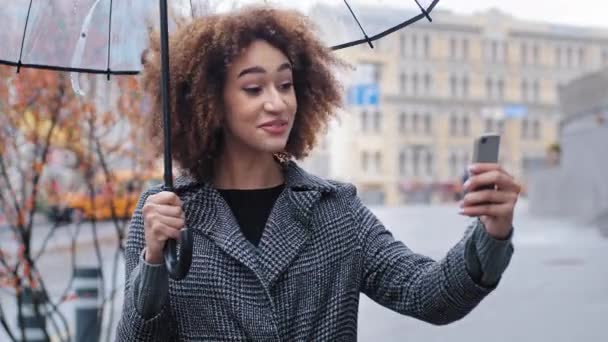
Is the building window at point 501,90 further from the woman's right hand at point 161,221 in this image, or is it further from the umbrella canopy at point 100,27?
the woman's right hand at point 161,221

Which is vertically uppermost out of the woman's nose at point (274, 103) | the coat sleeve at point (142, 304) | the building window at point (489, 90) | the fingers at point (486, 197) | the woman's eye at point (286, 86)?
the building window at point (489, 90)

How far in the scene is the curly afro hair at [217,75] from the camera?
2.14m

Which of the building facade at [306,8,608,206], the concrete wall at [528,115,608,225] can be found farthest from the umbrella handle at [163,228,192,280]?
the building facade at [306,8,608,206]

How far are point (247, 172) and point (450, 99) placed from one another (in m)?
58.5

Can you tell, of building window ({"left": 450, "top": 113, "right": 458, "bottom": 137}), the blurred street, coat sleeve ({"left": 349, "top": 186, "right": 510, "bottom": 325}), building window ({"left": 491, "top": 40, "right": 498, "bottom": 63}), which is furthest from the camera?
building window ({"left": 491, "top": 40, "right": 498, "bottom": 63})

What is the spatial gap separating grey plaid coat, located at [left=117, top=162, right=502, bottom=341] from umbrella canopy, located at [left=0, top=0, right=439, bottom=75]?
22.4 inches

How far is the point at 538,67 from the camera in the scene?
61.7 metres

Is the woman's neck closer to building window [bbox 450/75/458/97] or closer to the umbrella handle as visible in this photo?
the umbrella handle

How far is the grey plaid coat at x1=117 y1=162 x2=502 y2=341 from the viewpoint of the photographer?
1.92m

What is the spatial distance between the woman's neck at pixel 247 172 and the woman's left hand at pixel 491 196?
66 cm

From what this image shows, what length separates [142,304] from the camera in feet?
6.16

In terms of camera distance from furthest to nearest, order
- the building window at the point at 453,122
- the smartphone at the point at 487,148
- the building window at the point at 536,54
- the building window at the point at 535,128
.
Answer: the building window at the point at 536,54 < the building window at the point at 535,128 < the building window at the point at 453,122 < the smartphone at the point at 487,148

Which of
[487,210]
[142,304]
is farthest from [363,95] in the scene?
[487,210]

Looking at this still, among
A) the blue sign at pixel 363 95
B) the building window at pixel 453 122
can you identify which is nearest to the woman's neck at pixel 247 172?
the blue sign at pixel 363 95
